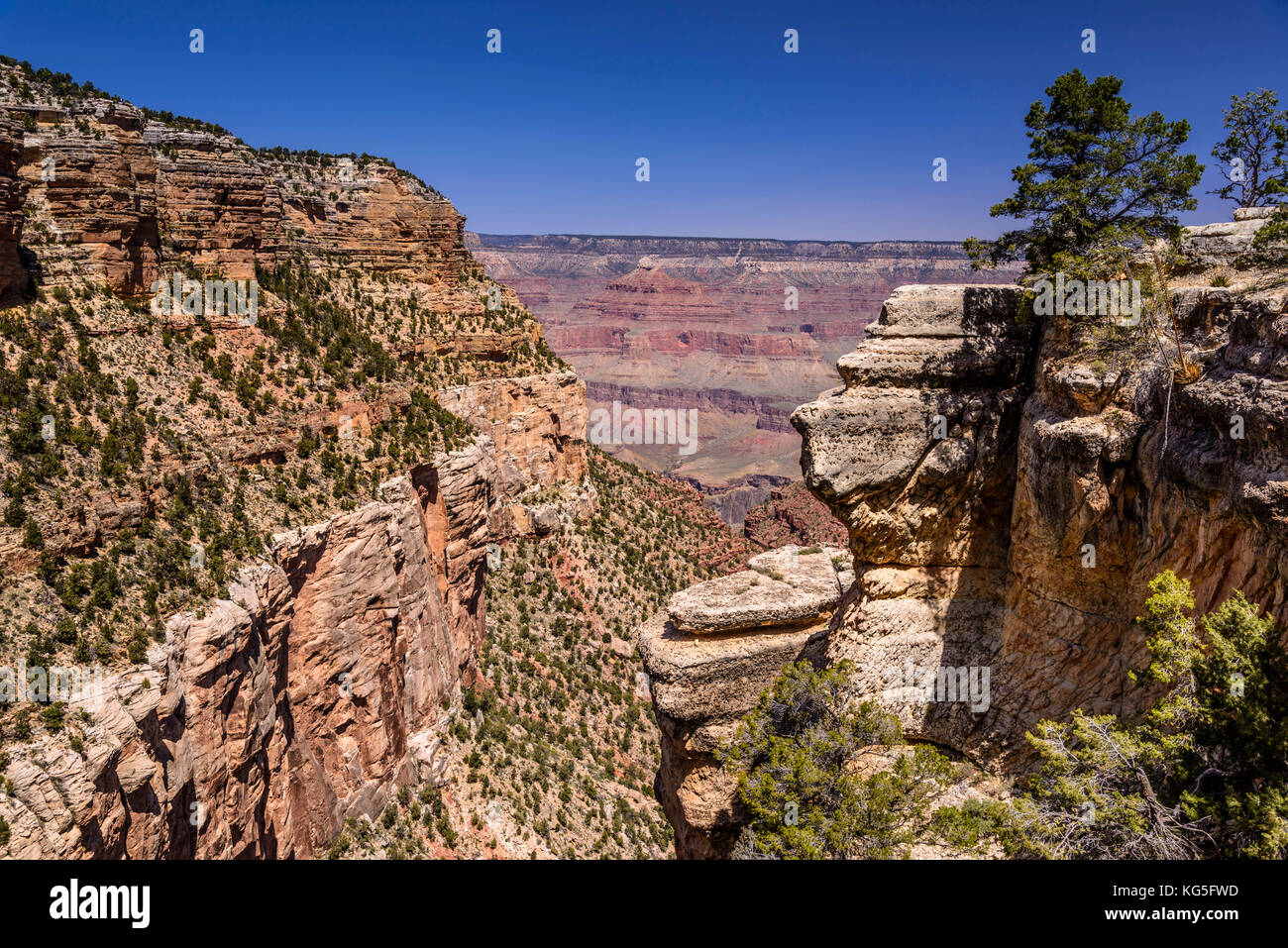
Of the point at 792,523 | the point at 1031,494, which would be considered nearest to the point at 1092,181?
the point at 1031,494

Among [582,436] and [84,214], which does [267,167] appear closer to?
[84,214]

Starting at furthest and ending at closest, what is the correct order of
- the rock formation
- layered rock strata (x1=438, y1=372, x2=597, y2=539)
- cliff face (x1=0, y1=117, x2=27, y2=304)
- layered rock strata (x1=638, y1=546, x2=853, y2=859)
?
the rock formation < layered rock strata (x1=438, y1=372, x2=597, y2=539) < cliff face (x1=0, y1=117, x2=27, y2=304) < layered rock strata (x1=638, y1=546, x2=853, y2=859)

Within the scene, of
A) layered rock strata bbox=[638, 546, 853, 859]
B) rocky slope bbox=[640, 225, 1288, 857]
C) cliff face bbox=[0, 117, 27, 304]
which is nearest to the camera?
rocky slope bbox=[640, 225, 1288, 857]

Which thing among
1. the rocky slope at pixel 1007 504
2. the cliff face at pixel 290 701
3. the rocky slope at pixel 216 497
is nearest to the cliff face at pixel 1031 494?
the rocky slope at pixel 1007 504

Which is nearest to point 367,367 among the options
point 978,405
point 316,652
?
point 316,652

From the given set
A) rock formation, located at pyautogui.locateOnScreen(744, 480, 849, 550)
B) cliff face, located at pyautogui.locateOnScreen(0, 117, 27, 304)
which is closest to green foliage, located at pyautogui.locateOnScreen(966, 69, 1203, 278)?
cliff face, located at pyautogui.locateOnScreen(0, 117, 27, 304)

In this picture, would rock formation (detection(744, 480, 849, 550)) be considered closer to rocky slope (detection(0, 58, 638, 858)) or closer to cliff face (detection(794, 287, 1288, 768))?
rocky slope (detection(0, 58, 638, 858))
